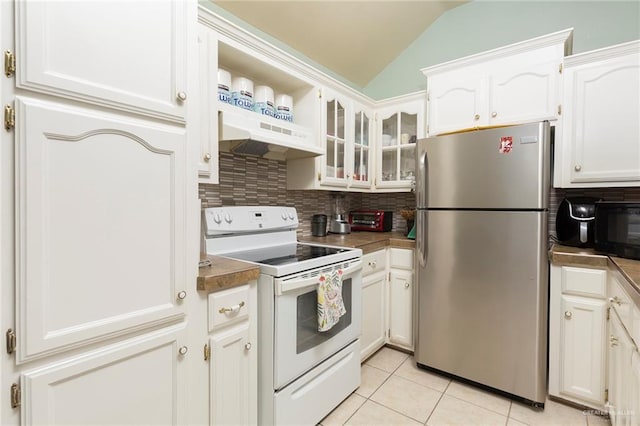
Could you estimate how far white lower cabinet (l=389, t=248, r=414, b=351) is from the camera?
7.40ft

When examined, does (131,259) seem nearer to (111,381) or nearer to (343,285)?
(111,381)

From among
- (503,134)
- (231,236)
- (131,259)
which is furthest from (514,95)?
(131,259)

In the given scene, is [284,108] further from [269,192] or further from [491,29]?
[491,29]

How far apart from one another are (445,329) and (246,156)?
1739 millimetres

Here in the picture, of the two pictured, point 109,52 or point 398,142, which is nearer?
point 109,52

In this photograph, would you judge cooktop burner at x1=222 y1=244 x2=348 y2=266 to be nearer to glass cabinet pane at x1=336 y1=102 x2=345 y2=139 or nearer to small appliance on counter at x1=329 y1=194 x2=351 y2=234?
small appliance on counter at x1=329 y1=194 x2=351 y2=234

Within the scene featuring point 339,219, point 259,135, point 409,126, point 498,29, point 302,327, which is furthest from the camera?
point 339,219

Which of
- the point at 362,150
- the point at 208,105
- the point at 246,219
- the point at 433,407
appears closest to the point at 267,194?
the point at 246,219

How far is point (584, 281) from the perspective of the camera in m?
1.66

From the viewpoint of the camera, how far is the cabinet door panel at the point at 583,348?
1626 mm

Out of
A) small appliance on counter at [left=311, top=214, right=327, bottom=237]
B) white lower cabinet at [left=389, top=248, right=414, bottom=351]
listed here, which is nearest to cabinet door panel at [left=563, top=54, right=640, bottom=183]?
white lower cabinet at [left=389, top=248, right=414, bottom=351]

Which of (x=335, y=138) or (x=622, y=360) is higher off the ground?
(x=335, y=138)

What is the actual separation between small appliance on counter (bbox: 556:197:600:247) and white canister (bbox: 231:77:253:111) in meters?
2.02

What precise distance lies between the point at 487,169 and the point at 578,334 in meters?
1.03
